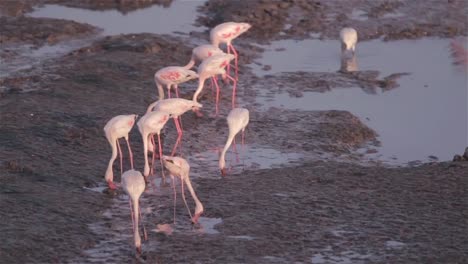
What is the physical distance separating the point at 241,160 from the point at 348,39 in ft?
18.2

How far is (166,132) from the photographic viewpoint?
12156 mm

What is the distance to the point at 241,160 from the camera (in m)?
11.2

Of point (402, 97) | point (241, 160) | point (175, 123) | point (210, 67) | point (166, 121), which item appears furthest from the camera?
point (402, 97)

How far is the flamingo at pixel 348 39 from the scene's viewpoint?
16.2 m

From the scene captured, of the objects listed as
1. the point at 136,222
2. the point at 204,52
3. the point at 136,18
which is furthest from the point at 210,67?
the point at 136,18

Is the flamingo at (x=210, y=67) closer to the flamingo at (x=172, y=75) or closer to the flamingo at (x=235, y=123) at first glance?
the flamingo at (x=172, y=75)

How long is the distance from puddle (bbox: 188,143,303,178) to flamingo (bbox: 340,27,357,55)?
4994 millimetres

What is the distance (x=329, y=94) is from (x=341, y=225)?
5298 mm

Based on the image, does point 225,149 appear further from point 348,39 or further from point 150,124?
point 348,39

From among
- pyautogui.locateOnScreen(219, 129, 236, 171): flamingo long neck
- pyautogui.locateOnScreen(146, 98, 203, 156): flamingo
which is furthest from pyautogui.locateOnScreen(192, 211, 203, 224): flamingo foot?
pyautogui.locateOnScreen(146, 98, 203, 156): flamingo

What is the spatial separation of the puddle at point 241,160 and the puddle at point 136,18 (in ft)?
19.6

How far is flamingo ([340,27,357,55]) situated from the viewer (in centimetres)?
1623

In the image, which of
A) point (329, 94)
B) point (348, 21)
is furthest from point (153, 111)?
point (348, 21)

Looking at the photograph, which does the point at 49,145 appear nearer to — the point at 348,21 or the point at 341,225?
the point at 341,225
